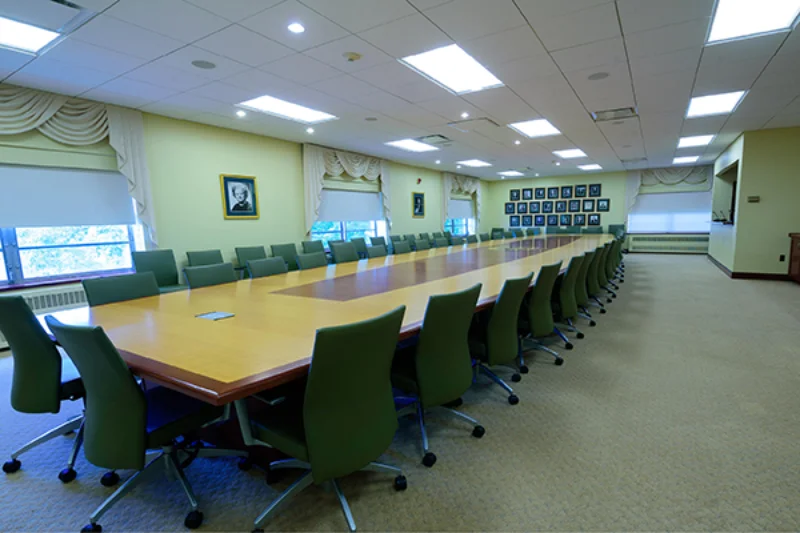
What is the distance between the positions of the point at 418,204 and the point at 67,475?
29.9 ft

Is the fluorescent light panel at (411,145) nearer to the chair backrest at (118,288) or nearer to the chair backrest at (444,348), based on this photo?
the chair backrest at (118,288)

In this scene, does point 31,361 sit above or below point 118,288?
below

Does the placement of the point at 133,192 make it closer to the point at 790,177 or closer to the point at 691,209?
the point at 790,177

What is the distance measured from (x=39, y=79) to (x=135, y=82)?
2.79ft

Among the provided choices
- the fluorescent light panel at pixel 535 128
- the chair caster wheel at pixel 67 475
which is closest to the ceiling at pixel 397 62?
the fluorescent light panel at pixel 535 128

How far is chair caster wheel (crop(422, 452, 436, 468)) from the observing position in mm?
1931

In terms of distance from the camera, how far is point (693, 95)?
4.44 metres

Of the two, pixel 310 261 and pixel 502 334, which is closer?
pixel 502 334

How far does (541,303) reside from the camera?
10.0 feet

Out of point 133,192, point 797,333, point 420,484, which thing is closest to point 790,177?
point 797,333

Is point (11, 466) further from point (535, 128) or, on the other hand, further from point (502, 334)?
point (535, 128)

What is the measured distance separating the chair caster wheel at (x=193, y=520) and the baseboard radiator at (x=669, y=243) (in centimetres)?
1376

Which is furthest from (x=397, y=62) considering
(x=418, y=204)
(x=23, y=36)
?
(x=418, y=204)

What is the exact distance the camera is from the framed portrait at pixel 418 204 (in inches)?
398
